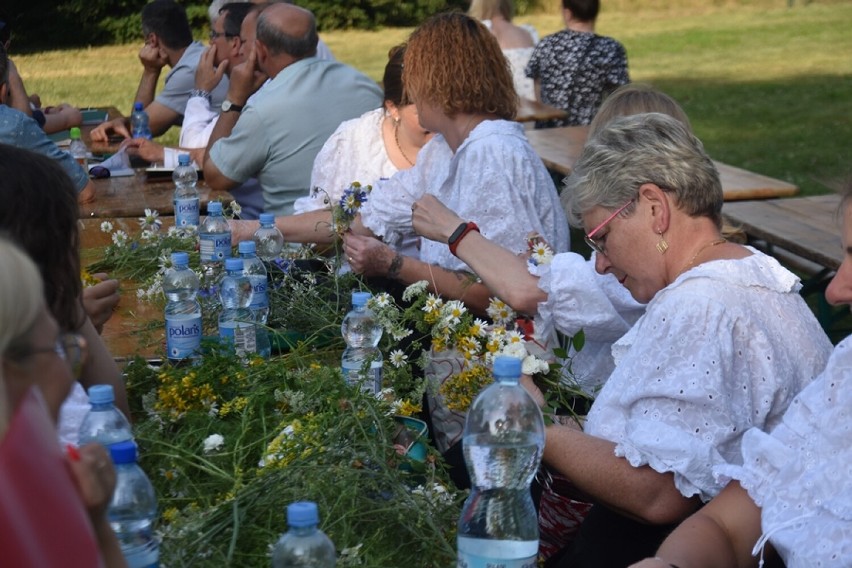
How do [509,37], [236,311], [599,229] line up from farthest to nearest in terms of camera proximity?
[509,37], [236,311], [599,229]

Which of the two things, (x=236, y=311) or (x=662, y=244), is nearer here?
(x=662, y=244)

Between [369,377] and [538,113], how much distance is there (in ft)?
17.3

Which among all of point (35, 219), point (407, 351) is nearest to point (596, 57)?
point (407, 351)

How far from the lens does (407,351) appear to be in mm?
2830

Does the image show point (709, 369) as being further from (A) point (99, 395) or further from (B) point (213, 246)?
(B) point (213, 246)

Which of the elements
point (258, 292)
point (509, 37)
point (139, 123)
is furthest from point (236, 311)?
point (509, 37)

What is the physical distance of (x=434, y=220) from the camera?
3.17 meters

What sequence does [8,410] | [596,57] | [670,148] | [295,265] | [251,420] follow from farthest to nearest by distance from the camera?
1. [596,57]
2. [295,265]
3. [670,148]
4. [251,420]
5. [8,410]

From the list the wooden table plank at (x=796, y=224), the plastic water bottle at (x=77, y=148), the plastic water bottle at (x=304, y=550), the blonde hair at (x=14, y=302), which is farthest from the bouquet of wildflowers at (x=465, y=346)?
the plastic water bottle at (x=77, y=148)

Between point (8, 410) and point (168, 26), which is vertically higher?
point (8, 410)

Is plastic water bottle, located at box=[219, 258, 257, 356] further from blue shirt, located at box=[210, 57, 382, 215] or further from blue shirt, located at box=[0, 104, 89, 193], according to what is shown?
blue shirt, located at box=[210, 57, 382, 215]

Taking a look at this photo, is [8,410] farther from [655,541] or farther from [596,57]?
[596,57]

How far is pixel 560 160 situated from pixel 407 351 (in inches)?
137

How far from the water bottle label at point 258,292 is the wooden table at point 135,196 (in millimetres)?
1662
